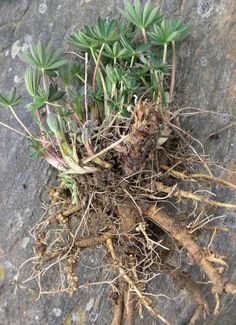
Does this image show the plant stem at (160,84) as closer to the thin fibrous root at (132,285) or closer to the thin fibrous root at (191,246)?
the thin fibrous root at (191,246)

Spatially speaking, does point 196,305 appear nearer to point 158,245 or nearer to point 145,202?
point 158,245

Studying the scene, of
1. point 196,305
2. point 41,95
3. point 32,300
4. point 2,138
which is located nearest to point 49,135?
point 41,95

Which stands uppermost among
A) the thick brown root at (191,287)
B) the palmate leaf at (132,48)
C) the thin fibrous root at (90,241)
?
the palmate leaf at (132,48)

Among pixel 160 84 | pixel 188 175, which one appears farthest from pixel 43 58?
pixel 188 175

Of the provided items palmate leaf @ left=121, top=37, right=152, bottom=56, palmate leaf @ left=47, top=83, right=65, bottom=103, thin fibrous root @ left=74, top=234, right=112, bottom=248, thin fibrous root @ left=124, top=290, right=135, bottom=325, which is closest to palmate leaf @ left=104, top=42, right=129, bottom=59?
palmate leaf @ left=121, top=37, right=152, bottom=56

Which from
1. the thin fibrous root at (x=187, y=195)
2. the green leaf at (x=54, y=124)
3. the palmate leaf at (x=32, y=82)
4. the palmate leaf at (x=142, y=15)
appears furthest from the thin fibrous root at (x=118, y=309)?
the palmate leaf at (x=142, y=15)
